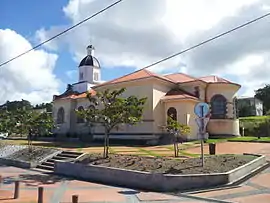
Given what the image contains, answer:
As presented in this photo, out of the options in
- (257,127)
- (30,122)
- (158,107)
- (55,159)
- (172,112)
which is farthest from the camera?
(257,127)

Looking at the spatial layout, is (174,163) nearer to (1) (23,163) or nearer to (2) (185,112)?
(1) (23,163)

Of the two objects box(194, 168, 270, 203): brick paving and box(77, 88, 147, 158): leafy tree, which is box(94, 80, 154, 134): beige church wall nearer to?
box(77, 88, 147, 158): leafy tree

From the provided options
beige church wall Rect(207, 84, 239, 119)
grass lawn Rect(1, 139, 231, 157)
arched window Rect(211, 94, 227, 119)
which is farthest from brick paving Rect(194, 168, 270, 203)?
beige church wall Rect(207, 84, 239, 119)

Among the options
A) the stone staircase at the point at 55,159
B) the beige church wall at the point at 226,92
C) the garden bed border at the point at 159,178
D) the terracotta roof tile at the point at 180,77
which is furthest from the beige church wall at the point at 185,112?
the garden bed border at the point at 159,178

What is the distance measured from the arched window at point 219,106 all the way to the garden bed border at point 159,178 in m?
18.8

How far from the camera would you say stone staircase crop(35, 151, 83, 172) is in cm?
2109

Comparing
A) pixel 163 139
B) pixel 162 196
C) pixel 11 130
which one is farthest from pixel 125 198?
pixel 163 139

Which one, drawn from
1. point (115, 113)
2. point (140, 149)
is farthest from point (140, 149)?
point (115, 113)

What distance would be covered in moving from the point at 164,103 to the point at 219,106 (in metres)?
7.44

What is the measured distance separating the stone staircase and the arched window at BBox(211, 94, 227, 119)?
20010mm

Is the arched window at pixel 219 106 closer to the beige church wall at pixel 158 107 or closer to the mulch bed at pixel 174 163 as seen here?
the beige church wall at pixel 158 107

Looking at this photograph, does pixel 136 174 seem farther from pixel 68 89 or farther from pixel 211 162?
pixel 68 89

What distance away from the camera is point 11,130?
27.5 metres

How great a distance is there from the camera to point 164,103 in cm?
3400
